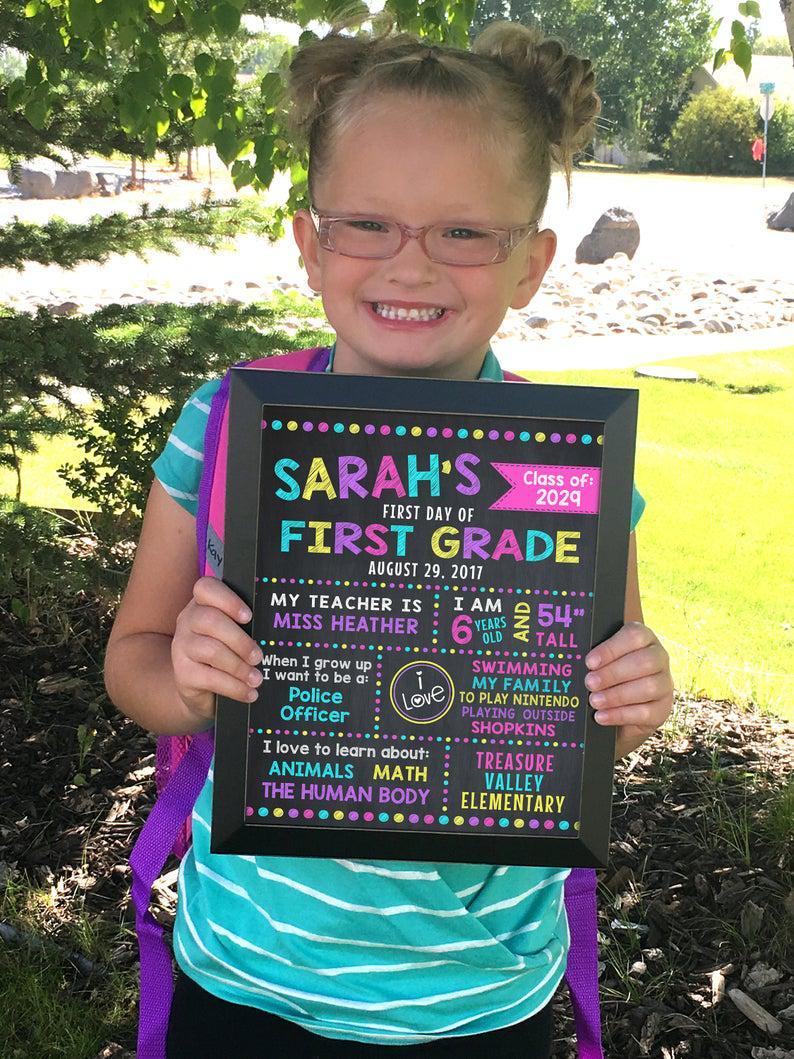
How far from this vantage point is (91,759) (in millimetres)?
3895

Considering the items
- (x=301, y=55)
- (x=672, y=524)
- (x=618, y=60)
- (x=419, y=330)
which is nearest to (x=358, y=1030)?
(x=419, y=330)

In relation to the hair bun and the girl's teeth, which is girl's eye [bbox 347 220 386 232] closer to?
the girl's teeth

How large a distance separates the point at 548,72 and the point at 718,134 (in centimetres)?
4687

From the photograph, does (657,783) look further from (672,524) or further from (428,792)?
(672,524)

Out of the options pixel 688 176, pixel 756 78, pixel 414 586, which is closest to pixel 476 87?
pixel 414 586

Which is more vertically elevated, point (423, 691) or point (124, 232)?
point (124, 232)

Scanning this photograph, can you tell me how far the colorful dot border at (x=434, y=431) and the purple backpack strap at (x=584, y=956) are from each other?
672mm

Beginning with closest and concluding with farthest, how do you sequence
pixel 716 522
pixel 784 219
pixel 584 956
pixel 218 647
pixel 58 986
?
pixel 218 647 → pixel 584 956 → pixel 58 986 → pixel 716 522 → pixel 784 219

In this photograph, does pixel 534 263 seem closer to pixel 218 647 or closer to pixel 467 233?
pixel 467 233

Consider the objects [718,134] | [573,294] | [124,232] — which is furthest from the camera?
[718,134]

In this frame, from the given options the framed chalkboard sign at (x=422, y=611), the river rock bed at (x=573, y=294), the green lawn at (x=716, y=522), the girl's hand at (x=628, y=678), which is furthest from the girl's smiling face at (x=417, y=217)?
the river rock bed at (x=573, y=294)

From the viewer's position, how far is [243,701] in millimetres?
1452

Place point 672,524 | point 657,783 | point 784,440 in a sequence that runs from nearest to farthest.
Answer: point 657,783, point 672,524, point 784,440

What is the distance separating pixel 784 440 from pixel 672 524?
9.42 feet
